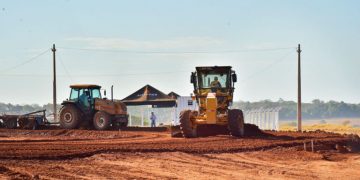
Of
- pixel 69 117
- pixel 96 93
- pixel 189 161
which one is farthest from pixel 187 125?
pixel 69 117

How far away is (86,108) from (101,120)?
1.42 meters

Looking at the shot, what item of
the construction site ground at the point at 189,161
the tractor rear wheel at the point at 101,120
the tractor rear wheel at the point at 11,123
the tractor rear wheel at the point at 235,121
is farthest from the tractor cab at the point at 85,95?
the construction site ground at the point at 189,161

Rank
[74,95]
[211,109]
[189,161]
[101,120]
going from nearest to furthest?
[189,161], [211,109], [101,120], [74,95]

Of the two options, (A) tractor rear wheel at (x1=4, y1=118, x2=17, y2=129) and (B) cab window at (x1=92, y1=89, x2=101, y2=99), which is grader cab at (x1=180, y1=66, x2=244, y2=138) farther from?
(A) tractor rear wheel at (x1=4, y1=118, x2=17, y2=129)

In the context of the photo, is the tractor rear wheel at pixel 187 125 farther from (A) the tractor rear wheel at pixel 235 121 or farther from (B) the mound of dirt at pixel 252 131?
(B) the mound of dirt at pixel 252 131

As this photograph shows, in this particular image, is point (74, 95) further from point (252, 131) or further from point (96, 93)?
point (252, 131)

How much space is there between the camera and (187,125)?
3319 centimetres

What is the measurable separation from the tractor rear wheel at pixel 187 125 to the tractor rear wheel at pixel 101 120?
986cm

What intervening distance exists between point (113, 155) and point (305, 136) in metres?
14.3

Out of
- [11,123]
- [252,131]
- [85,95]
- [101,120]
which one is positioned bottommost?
[252,131]

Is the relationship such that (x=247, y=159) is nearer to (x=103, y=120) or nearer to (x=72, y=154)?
(x=72, y=154)

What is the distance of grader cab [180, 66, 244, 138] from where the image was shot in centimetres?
3262

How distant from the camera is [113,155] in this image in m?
22.7

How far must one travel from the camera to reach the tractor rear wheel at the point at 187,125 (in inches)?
1303
